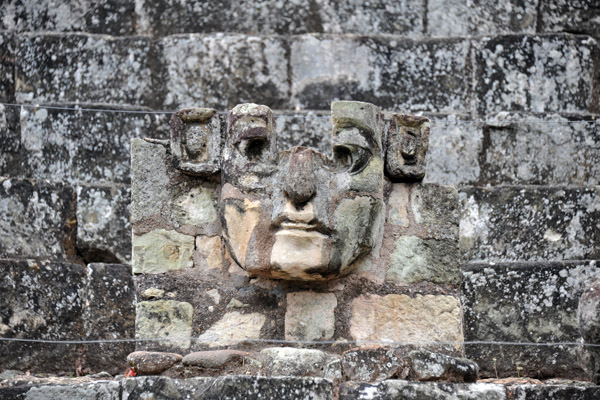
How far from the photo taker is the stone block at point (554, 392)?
16.2 ft

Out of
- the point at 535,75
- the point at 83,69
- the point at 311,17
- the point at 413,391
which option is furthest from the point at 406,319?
the point at 83,69

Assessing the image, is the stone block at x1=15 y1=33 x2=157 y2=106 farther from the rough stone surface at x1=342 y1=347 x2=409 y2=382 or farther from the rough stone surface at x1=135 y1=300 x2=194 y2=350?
the rough stone surface at x1=342 y1=347 x2=409 y2=382

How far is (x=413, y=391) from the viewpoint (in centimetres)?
482

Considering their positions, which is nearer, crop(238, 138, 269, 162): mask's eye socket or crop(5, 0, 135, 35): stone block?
crop(238, 138, 269, 162): mask's eye socket

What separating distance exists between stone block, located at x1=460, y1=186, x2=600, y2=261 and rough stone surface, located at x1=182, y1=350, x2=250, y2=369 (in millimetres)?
2064

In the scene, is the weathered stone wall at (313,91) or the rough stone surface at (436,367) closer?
the rough stone surface at (436,367)

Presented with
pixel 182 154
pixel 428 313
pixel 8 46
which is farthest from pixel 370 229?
pixel 8 46

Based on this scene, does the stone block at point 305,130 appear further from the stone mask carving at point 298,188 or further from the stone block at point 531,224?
the stone mask carving at point 298,188

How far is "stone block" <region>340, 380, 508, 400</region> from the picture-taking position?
15.8ft

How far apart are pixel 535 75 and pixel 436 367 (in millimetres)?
2814

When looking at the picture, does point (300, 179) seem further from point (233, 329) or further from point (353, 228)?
point (233, 329)

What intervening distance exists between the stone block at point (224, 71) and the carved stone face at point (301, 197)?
1.93m

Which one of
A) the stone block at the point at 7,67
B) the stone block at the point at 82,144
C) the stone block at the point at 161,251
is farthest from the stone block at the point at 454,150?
the stone block at the point at 7,67

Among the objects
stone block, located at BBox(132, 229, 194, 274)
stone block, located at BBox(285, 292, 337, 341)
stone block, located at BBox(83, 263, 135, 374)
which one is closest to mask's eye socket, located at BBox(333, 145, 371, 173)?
stone block, located at BBox(285, 292, 337, 341)
